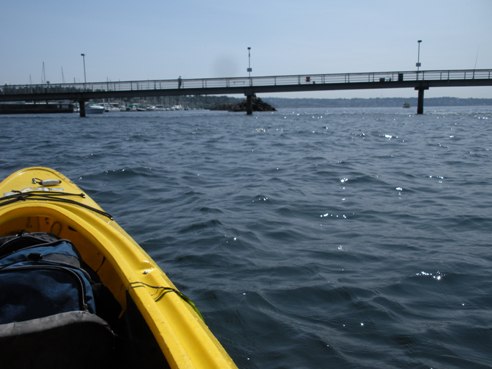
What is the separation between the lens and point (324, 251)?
590 cm

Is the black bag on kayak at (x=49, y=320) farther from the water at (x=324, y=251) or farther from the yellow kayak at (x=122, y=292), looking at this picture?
the water at (x=324, y=251)

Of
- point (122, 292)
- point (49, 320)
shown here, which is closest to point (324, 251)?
point (122, 292)

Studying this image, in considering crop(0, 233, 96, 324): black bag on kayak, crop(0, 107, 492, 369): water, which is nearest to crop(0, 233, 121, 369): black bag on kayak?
crop(0, 233, 96, 324): black bag on kayak

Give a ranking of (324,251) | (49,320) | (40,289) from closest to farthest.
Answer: (49,320) < (40,289) < (324,251)

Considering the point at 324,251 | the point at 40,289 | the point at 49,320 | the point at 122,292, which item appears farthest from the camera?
the point at 324,251

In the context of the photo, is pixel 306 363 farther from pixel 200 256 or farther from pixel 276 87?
pixel 276 87

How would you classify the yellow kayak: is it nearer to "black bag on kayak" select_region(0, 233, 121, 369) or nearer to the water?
"black bag on kayak" select_region(0, 233, 121, 369)

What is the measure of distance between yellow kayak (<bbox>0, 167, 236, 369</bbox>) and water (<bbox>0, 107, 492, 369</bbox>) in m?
1.15

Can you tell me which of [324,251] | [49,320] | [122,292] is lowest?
[324,251]

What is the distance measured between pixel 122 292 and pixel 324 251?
314 cm

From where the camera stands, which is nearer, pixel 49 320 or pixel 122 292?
pixel 49 320

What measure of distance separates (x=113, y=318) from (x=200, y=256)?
9.18 ft

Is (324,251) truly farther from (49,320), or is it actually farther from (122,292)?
(49,320)

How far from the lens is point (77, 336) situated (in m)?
2.35
